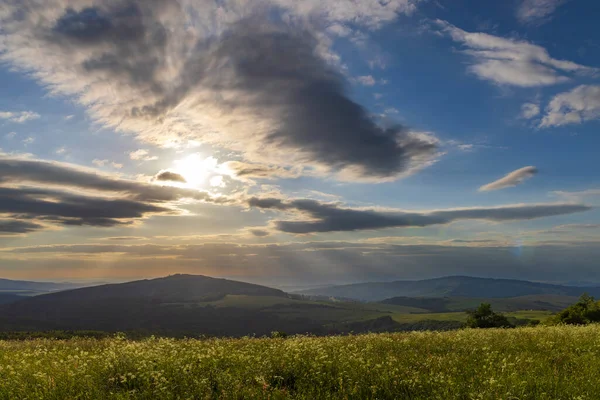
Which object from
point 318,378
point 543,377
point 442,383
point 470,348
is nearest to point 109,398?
point 318,378

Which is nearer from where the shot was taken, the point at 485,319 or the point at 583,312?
the point at 583,312

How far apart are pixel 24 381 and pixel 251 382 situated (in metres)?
5.33

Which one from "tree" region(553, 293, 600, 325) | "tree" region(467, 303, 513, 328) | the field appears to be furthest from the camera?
"tree" region(467, 303, 513, 328)

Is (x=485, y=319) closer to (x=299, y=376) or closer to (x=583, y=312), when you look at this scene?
(x=583, y=312)

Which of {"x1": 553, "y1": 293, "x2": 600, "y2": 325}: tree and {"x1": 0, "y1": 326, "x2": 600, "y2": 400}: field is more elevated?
{"x1": 0, "y1": 326, "x2": 600, "y2": 400}: field

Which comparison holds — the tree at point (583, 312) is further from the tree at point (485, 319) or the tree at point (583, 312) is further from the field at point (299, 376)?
the field at point (299, 376)

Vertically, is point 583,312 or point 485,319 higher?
point 583,312

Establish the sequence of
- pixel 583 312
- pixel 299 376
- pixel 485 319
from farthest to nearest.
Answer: pixel 485 319, pixel 583 312, pixel 299 376

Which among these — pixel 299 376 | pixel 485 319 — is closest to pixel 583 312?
pixel 485 319

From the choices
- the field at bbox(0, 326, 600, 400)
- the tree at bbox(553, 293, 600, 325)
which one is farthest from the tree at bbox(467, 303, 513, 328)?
the field at bbox(0, 326, 600, 400)

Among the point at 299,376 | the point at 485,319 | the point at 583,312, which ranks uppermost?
the point at 299,376

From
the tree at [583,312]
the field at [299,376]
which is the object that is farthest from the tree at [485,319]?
the field at [299,376]

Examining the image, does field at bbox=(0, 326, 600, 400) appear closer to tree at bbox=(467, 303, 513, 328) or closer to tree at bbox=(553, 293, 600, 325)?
tree at bbox=(553, 293, 600, 325)

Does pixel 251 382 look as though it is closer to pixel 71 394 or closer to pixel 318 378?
pixel 318 378
